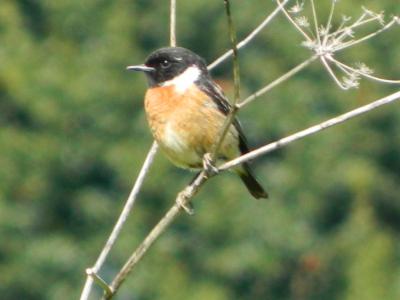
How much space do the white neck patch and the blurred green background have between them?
494 inches

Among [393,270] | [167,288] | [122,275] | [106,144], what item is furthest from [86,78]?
[122,275]

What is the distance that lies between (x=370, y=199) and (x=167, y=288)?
4.32m

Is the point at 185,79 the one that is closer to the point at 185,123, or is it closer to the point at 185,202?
the point at 185,123

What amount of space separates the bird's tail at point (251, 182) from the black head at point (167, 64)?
671 millimetres

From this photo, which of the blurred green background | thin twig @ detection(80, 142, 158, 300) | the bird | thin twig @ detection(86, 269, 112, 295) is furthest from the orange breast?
the blurred green background

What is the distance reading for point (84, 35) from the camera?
84.0 feet

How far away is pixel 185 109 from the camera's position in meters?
6.72

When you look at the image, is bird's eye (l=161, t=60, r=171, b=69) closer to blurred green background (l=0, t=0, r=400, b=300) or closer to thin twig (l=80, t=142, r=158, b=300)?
thin twig (l=80, t=142, r=158, b=300)

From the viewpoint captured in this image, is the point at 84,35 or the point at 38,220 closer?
the point at 38,220

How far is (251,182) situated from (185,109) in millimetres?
824

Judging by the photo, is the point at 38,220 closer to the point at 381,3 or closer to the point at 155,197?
the point at 155,197

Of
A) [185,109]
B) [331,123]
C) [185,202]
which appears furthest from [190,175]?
[331,123]

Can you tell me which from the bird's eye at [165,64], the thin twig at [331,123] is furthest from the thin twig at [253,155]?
the bird's eye at [165,64]

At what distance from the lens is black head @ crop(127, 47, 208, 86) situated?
6.88m
